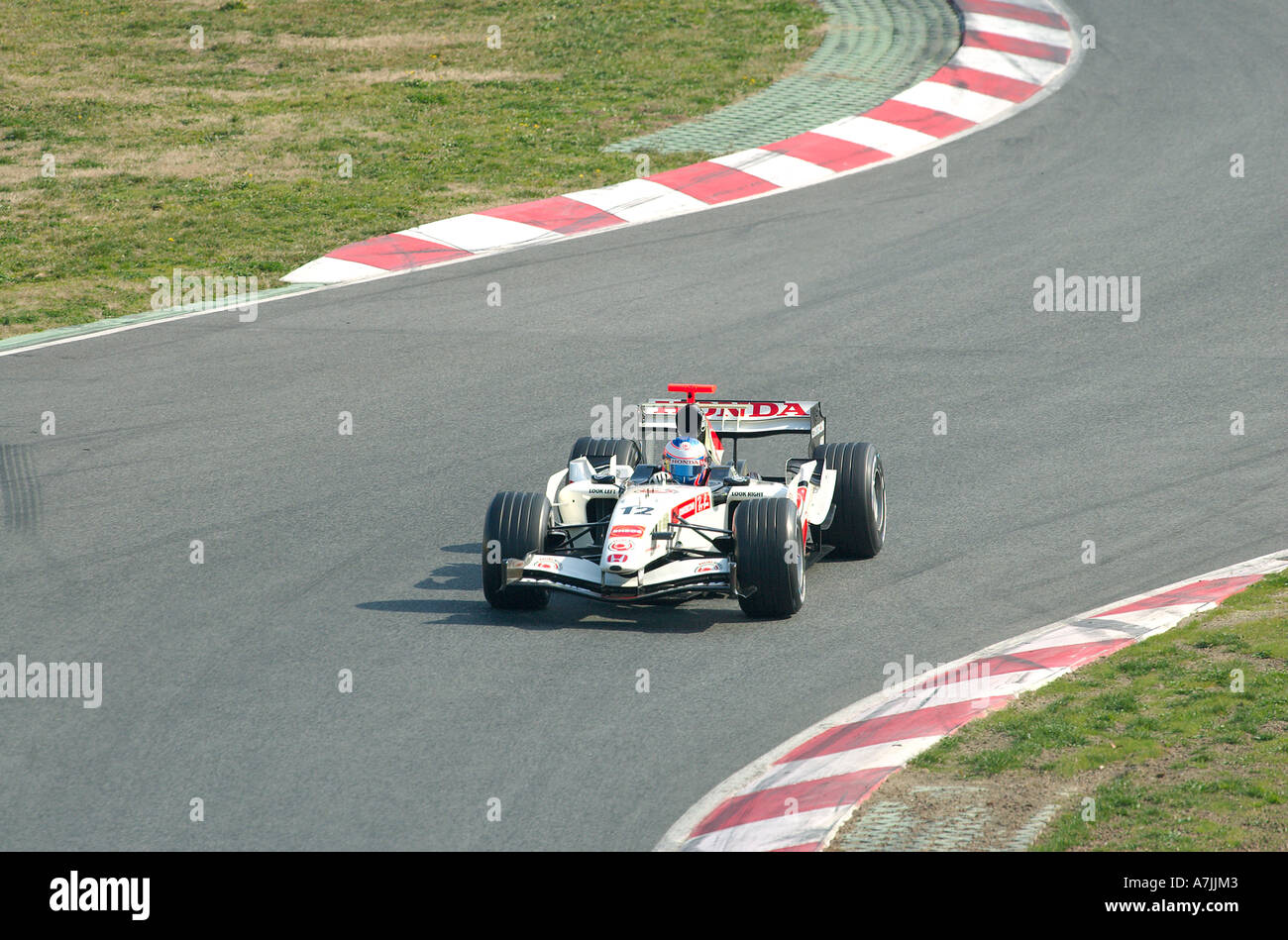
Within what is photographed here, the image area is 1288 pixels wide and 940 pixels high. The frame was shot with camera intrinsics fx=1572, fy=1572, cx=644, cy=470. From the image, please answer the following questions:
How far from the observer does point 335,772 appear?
7.98 meters

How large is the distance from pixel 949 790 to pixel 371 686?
3.49 m

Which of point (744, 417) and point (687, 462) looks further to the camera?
point (744, 417)

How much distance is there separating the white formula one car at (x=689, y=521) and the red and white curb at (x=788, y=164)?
7.07 m

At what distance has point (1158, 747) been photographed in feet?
24.5

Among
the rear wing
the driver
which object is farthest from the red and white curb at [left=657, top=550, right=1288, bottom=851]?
the rear wing

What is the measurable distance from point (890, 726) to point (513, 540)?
10.1 ft

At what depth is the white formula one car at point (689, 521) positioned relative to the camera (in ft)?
32.3

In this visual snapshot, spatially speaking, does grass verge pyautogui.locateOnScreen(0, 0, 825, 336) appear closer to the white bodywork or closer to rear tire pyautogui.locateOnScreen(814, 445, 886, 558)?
the white bodywork

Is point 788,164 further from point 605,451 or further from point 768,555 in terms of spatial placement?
point 768,555

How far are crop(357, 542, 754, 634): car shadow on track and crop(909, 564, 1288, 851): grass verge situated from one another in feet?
7.98

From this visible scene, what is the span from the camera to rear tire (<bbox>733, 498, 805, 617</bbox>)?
978 centimetres

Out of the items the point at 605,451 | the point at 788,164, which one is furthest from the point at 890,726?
the point at 788,164
